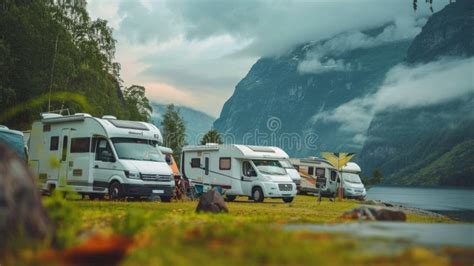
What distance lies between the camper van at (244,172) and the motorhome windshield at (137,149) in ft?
22.3

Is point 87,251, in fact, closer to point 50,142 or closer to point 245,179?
point 50,142

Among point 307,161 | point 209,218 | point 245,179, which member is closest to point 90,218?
point 209,218

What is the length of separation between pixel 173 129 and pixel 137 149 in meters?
70.5

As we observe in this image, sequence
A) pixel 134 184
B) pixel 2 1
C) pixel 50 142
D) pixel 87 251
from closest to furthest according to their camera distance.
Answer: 1. pixel 87 251
2. pixel 134 184
3. pixel 50 142
4. pixel 2 1

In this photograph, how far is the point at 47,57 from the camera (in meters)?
39.6

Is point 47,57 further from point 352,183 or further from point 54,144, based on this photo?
point 352,183

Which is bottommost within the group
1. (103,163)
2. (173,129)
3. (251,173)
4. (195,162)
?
(103,163)

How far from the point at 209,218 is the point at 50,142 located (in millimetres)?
15470

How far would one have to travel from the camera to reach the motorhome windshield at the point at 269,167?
29.3m

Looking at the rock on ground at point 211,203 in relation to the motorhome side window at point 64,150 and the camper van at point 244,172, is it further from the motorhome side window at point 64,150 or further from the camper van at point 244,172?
the camper van at point 244,172

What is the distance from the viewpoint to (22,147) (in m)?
21.5

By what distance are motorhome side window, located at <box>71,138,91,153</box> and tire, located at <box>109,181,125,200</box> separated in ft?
5.92

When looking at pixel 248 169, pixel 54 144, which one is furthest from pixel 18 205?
pixel 248 169

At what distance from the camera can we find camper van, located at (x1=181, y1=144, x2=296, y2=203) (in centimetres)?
2862
